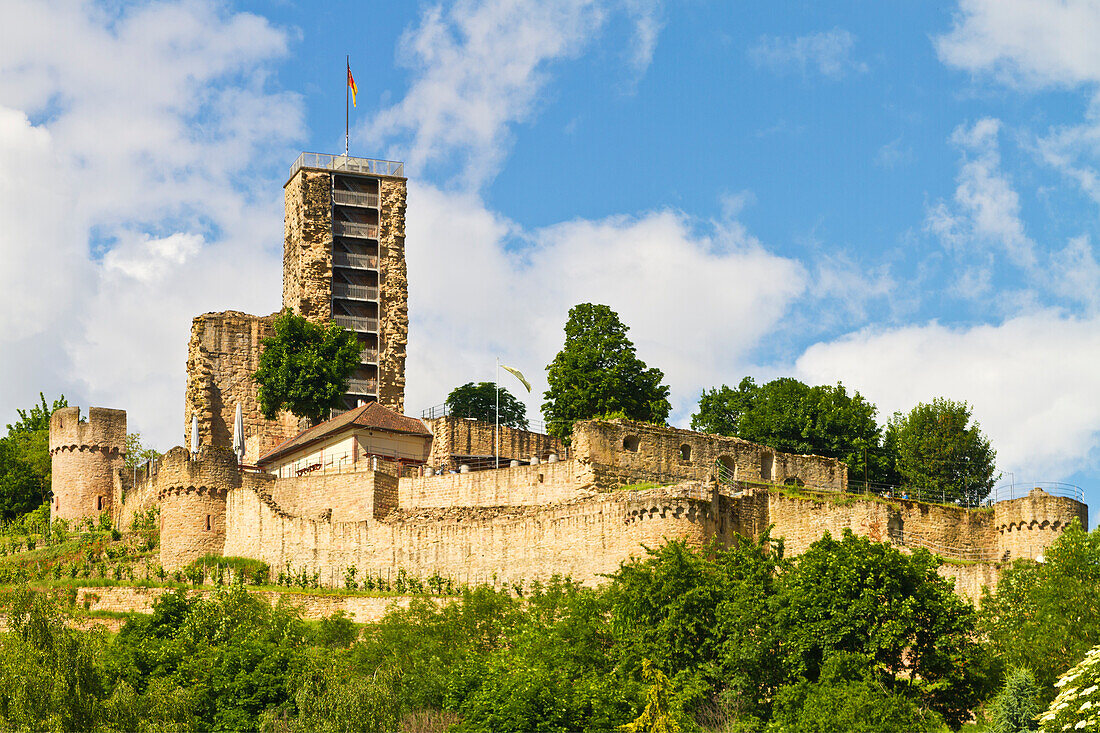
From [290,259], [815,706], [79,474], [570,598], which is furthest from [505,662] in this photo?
[290,259]

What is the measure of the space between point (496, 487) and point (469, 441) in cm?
845

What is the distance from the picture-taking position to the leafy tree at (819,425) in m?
77.6

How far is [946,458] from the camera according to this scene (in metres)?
74.9

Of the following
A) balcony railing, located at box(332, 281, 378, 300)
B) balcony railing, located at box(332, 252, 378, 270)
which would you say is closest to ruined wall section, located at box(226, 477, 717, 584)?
balcony railing, located at box(332, 281, 378, 300)

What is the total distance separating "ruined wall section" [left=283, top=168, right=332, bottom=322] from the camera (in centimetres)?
8775

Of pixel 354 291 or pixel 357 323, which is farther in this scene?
pixel 354 291

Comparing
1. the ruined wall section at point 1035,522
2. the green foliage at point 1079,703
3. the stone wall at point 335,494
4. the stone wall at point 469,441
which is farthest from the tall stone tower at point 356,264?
the green foliage at point 1079,703

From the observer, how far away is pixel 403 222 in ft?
299

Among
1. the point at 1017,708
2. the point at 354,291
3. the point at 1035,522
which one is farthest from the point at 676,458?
the point at 354,291

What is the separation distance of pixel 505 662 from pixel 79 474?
106 feet

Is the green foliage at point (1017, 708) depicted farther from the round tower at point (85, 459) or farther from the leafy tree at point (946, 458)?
the round tower at point (85, 459)

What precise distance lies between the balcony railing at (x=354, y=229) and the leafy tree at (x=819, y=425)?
21400mm

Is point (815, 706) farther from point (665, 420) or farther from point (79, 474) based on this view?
point (79, 474)

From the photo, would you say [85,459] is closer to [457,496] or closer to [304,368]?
[304,368]
